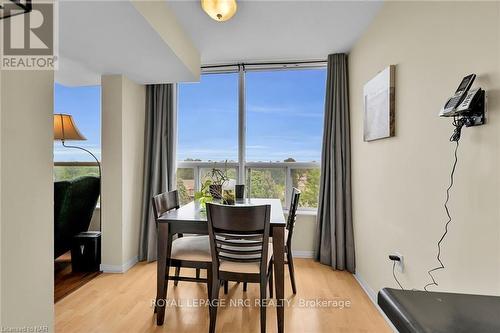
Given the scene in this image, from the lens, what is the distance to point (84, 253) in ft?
9.27

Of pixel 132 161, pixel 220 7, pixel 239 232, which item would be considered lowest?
pixel 239 232

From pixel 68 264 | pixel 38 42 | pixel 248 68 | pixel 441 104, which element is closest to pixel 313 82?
pixel 248 68

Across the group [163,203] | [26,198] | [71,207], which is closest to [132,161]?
[71,207]

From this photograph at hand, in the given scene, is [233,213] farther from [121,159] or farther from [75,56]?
[75,56]

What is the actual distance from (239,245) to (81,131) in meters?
3.16

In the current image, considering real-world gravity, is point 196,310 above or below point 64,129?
below

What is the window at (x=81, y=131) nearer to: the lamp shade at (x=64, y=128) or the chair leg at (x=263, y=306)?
the lamp shade at (x=64, y=128)

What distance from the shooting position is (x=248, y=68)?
3.36 meters

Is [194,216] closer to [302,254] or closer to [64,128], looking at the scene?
[302,254]

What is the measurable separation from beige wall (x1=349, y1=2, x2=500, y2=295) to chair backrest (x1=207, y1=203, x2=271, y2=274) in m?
0.96

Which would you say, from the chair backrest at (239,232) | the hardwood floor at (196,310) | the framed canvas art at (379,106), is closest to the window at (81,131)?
the hardwood floor at (196,310)

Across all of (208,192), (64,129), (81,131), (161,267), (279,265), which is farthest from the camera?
(81,131)

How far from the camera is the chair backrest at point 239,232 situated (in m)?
1.64

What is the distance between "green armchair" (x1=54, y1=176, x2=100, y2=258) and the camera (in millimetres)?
2439
